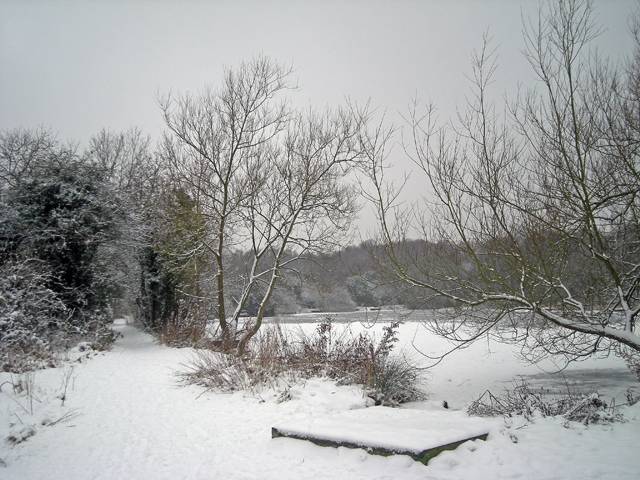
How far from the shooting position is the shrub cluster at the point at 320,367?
20.2 feet

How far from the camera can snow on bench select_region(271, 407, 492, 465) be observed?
3.37 meters

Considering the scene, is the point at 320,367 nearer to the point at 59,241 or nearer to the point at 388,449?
the point at 388,449

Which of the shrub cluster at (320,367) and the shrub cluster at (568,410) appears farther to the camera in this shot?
the shrub cluster at (320,367)

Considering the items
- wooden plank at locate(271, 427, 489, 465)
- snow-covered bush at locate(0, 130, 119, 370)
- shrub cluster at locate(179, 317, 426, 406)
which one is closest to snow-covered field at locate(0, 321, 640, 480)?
wooden plank at locate(271, 427, 489, 465)

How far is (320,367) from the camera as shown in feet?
22.9

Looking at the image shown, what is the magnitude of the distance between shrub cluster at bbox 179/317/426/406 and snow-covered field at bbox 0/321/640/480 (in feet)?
0.92

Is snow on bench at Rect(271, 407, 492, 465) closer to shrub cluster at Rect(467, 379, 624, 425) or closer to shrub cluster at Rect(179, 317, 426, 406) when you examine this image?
shrub cluster at Rect(467, 379, 624, 425)

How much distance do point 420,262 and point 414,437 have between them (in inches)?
120

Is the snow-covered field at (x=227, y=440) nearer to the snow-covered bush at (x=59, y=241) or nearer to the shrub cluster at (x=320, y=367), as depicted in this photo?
the shrub cluster at (x=320, y=367)

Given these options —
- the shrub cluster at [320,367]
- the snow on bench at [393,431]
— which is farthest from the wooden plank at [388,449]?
the shrub cluster at [320,367]

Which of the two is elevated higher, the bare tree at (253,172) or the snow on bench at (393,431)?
the bare tree at (253,172)

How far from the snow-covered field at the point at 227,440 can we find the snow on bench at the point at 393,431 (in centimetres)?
7

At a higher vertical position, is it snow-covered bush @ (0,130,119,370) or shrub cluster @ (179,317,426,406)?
snow-covered bush @ (0,130,119,370)

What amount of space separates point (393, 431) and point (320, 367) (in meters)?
3.34
